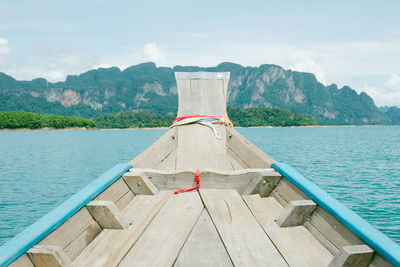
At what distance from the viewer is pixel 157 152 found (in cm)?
517

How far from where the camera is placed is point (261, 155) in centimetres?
444

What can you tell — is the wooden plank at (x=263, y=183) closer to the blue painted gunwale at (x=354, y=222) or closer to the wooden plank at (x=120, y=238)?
the blue painted gunwale at (x=354, y=222)

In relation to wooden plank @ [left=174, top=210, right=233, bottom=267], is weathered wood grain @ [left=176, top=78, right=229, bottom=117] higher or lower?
higher

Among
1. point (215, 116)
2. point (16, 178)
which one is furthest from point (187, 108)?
point (16, 178)

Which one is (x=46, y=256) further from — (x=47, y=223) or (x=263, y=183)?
(x=263, y=183)

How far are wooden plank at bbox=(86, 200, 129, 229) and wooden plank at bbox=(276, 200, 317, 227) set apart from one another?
1412 mm

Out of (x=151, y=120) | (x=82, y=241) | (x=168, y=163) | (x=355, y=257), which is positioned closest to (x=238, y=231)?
(x=355, y=257)

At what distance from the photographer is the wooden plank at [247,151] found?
424cm

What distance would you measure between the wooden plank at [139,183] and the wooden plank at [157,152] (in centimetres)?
35

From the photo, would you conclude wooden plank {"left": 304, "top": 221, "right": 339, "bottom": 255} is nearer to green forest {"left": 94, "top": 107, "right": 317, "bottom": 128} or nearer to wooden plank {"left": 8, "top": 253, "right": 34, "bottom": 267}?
wooden plank {"left": 8, "top": 253, "right": 34, "bottom": 267}

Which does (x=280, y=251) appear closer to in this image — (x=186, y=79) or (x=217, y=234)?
(x=217, y=234)

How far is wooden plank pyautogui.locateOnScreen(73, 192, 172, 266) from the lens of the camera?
2250 mm

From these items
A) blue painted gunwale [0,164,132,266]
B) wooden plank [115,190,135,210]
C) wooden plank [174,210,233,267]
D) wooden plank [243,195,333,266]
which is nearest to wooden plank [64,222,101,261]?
blue painted gunwale [0,164,132,266]

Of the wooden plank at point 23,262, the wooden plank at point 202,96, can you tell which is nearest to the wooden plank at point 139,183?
the wooden plank at point 23,262
